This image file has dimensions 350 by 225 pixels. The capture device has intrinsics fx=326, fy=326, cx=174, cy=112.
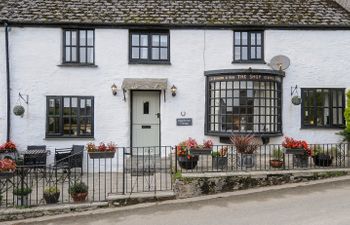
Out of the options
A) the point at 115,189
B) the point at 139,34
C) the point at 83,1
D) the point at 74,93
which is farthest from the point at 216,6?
the point at 115,189

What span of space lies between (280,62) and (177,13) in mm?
→ 4585

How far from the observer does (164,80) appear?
507 inches

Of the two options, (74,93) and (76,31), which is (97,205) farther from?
(76,31)

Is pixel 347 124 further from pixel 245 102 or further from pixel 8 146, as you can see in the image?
pixel 8 146

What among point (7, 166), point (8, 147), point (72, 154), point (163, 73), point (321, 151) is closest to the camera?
point (7, 166)

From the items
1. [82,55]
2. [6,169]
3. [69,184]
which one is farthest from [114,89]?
[6,169]

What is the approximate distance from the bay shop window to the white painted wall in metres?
0.58

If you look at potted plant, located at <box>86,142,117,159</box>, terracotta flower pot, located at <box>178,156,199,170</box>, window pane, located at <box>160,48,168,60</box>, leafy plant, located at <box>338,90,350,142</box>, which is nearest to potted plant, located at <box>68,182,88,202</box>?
potted plant, located at <box>86,142,117,159</box>

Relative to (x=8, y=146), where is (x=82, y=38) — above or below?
above

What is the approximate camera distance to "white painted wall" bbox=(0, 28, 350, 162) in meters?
12.7

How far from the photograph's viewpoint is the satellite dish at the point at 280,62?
12758 millimetres

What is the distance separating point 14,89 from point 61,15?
3.44m

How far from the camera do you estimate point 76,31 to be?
13000 mm

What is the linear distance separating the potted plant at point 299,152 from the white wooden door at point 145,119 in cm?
527
